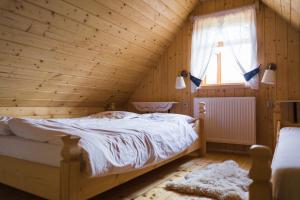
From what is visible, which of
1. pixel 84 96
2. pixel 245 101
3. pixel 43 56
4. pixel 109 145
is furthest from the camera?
pixel 84 96

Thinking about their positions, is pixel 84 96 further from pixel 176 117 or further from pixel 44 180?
pixel 44 180

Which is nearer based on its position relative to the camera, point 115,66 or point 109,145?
point 109,145

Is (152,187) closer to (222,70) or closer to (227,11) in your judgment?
(222,70)

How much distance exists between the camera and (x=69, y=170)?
1.46 metres

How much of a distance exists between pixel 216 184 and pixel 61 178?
4.42 feet

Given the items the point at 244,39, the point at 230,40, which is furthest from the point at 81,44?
the point at 244,39

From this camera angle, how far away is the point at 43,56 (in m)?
2.90

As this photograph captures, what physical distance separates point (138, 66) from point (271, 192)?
3573 mm

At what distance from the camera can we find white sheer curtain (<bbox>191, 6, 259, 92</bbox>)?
3.60m

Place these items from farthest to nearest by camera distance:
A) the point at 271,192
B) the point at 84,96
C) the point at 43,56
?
the point at 84,96 < the point at 43,56 < the point at 271,192

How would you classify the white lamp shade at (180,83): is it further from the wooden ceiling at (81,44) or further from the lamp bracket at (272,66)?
the lamp bracket at (272,66)

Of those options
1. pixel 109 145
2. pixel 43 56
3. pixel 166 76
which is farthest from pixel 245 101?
pixel 43 56

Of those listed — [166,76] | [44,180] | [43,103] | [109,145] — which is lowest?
[44,180]

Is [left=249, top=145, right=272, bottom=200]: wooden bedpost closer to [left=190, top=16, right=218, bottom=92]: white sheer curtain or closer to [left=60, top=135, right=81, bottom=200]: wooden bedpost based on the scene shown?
[left=60, top=135, right=81, bottom=200]: wooden bedpost
